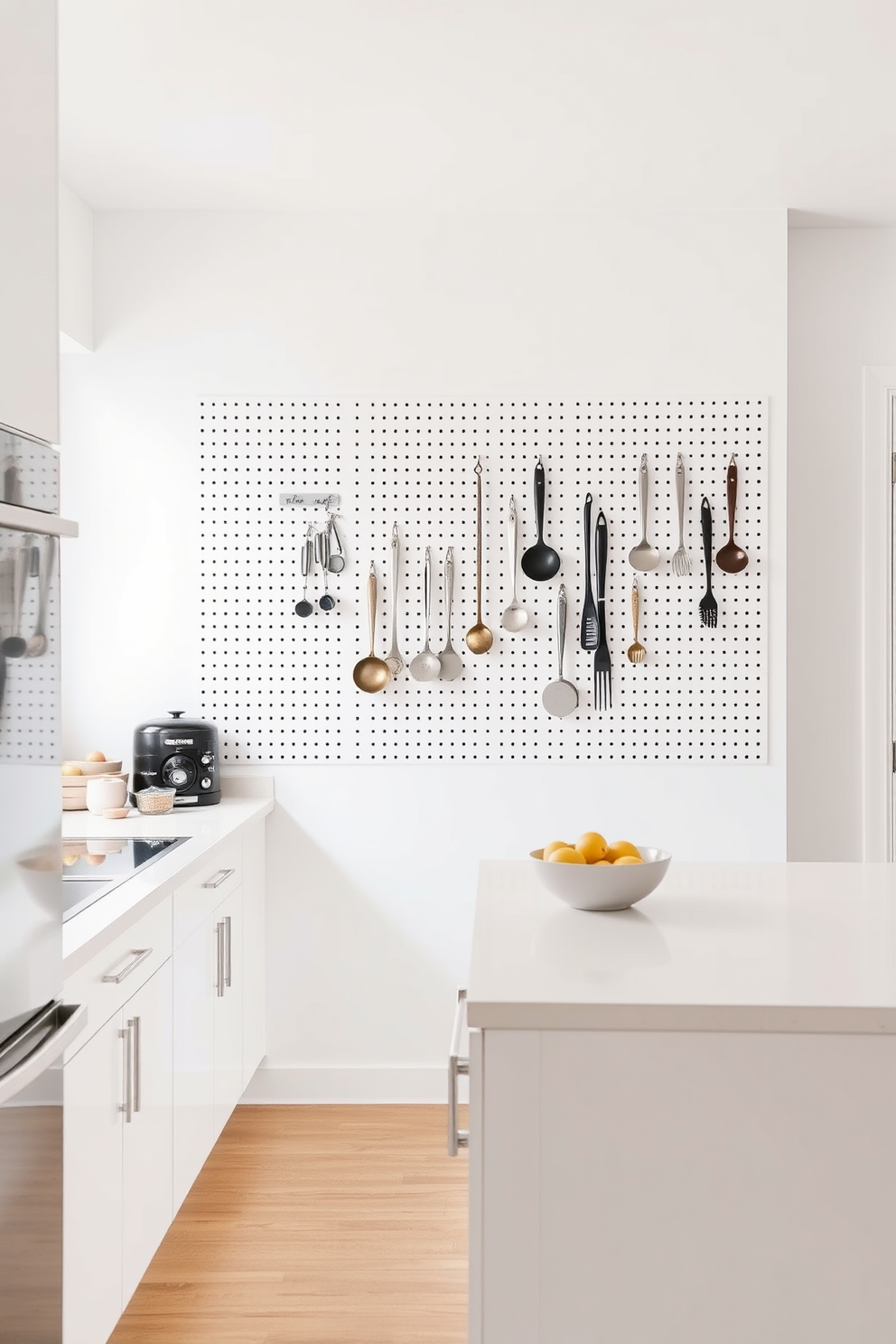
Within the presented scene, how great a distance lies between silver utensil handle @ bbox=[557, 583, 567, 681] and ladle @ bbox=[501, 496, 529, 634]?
0.10m

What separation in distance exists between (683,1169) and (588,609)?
7.09 ft

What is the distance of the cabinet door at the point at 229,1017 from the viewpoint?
9.23ft

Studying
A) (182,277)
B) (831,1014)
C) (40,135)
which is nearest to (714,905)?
(831,1014)

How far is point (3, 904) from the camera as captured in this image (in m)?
1.29

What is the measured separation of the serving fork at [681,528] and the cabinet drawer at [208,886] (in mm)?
1549

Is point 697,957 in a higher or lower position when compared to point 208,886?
higher

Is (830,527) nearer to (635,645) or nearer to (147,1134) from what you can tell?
(635,645)

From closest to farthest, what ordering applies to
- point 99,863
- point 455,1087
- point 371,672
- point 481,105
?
point 455,1087 < point 99,863 < point 481,105 < point 371,672

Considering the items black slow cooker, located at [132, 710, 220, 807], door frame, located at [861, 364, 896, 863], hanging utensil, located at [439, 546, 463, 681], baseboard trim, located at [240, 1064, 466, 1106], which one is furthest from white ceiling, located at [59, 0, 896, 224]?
baseboard trim, located at [240, 1064, 466, 1106]

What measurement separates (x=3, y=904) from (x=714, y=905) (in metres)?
1.17

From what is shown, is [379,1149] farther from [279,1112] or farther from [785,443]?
[785,443]

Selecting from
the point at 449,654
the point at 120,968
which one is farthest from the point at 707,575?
the point at 120,968

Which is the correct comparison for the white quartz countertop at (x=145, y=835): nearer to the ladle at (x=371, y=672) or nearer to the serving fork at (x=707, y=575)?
the ladle at (x=371, y=672)

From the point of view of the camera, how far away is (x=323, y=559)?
3389mm
